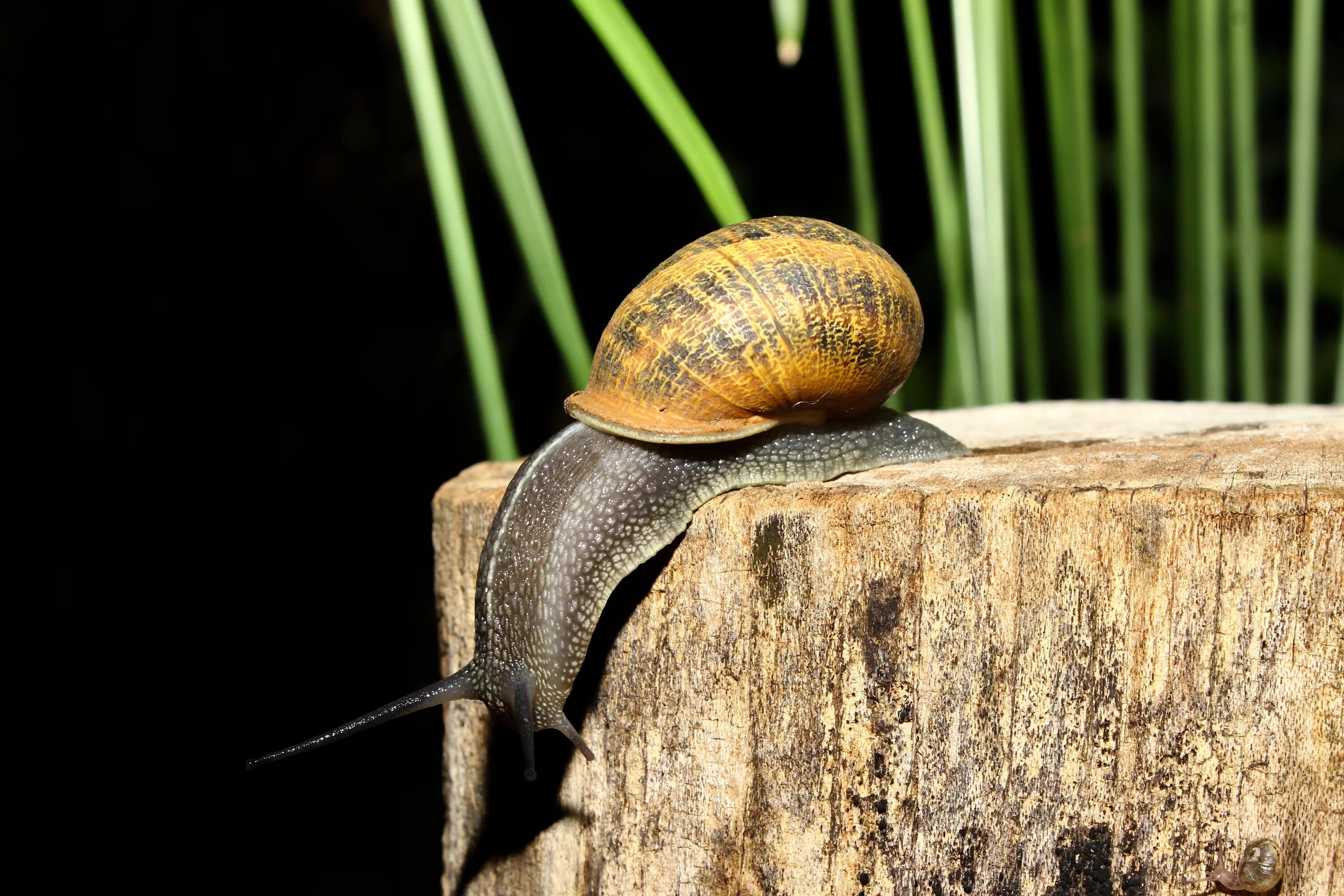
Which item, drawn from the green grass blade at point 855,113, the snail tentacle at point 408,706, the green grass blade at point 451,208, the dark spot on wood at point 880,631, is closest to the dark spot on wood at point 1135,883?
the dark spot on wood at point 880,631

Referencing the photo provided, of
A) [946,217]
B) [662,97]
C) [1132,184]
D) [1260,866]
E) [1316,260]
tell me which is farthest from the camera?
[1316,260]

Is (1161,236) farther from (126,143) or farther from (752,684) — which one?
(126,143)

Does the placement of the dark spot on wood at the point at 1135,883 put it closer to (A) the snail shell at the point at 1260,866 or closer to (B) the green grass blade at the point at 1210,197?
(A) the snail shell at the point at 1260,866

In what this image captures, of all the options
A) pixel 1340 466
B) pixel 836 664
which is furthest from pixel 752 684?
pixel 1340 466

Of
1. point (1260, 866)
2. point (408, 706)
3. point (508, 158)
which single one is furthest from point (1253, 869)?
point (508, 158)

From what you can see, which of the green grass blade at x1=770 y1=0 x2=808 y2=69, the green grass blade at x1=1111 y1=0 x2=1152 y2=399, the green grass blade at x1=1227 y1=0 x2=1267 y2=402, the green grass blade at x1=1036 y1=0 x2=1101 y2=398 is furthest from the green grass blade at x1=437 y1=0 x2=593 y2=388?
the green grass blade at x1=1227 y1=0 x2=1267 y2=402

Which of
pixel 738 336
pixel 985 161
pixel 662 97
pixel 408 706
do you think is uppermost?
pixel 662 97

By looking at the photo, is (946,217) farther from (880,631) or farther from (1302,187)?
(880,631)
